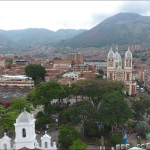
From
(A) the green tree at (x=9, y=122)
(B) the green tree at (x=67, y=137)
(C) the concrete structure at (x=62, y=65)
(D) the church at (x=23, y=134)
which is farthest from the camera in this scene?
(C) the concrete structure at (x=62, y=65)

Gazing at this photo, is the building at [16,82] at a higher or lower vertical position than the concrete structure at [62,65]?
lower

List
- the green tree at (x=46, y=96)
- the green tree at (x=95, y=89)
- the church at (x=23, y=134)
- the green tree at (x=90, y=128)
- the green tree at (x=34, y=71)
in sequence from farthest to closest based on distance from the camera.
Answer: the green tree at (x=34, y=71)
the green tree at (x=95, y=89)
the green tree at (x=46, y=96)
the green tree at (x=90, y=128)
the church at (x=23, y=134)

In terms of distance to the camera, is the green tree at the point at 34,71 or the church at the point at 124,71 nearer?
the church at the point at 124,71

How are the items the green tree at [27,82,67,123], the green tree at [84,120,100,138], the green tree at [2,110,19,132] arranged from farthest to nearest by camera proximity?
the green tree at [27,82,67,123] < the green tree at [84,120,100,138] < the green tree at [2,110,19,132]

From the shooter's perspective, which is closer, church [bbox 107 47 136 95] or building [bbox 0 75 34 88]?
church [bbox 107 47 136 95]

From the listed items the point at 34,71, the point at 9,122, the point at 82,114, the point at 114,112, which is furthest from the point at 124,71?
the point at 9,122

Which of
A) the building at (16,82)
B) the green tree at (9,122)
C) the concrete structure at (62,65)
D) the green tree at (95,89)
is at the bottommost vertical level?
the green tree at (9,122)

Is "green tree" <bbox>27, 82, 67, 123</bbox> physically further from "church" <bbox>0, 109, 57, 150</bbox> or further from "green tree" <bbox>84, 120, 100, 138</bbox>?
"church" <bbox>0, 109, 57, 150</bbox>

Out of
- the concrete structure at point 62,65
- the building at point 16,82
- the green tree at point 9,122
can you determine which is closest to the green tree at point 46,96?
the green tree at point 9,122

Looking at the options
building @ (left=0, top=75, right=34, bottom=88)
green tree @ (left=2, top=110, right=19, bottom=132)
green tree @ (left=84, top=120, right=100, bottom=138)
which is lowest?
green tree @ (left=84, top=120, right=100, bottom=138)

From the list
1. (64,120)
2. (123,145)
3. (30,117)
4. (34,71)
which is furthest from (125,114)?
(34,71)

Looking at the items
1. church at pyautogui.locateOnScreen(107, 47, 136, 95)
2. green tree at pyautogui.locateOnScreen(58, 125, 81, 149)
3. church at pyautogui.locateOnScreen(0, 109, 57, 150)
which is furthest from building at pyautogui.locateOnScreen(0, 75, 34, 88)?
church at pyautogui.locateOnScreen(0, 109, 57, 150)

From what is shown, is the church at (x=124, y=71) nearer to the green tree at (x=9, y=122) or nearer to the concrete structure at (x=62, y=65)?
the concrete structure at (x=62, y=65)
